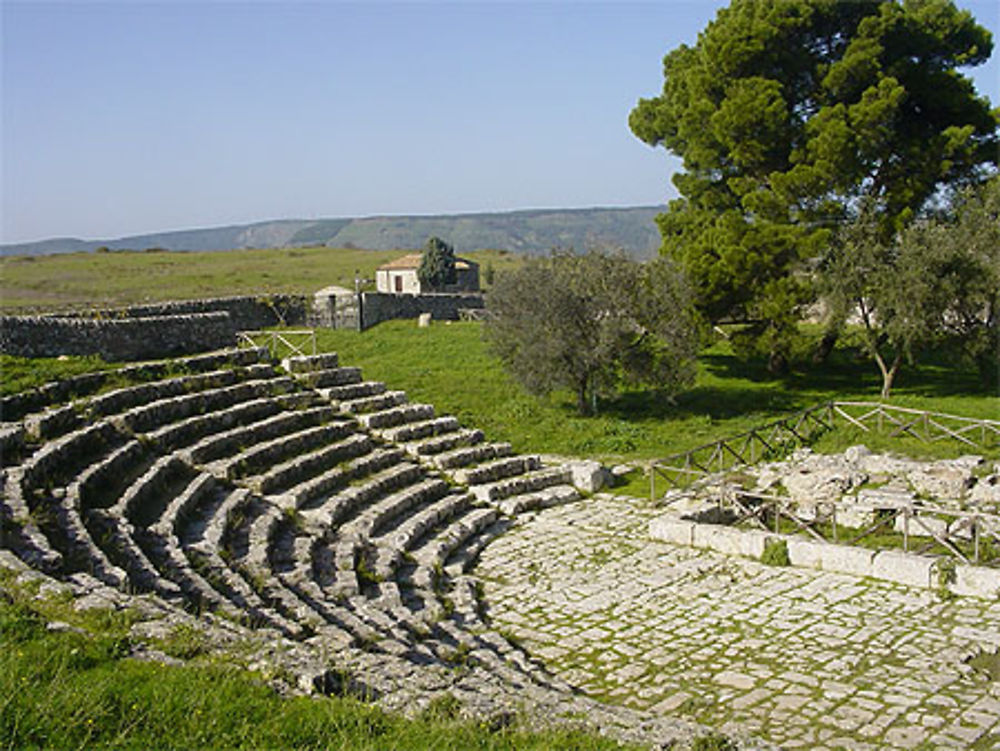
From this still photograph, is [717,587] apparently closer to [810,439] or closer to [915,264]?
[810,439]

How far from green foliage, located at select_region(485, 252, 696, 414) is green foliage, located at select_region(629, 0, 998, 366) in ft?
10.3

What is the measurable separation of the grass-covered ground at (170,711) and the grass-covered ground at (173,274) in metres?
34.9

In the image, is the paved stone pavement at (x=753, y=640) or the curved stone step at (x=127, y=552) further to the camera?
the curved stone step at (x=127, y=552)

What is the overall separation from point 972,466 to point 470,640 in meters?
11.8

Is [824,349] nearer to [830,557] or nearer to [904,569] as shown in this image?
[830,557]

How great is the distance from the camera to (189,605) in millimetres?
9133

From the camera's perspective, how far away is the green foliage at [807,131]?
2603cm

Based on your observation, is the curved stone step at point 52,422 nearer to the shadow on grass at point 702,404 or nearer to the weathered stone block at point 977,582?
the weathered stone block at point 977,582

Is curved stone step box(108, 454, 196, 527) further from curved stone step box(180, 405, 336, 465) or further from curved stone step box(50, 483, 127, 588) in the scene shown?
curved stone step box(50, 483, 127, 588)

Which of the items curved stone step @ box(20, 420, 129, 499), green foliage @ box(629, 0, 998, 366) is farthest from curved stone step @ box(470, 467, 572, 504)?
green foliage @ box(629, 0, 998, 366)

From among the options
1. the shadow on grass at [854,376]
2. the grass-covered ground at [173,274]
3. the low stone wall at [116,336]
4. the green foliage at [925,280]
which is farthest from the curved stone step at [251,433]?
the grass-covered ground at [173,274]

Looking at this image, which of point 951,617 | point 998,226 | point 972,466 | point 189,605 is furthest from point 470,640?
point 998,226

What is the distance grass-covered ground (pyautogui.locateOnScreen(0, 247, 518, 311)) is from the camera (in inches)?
1891

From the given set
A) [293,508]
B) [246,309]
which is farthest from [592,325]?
[246,309]
